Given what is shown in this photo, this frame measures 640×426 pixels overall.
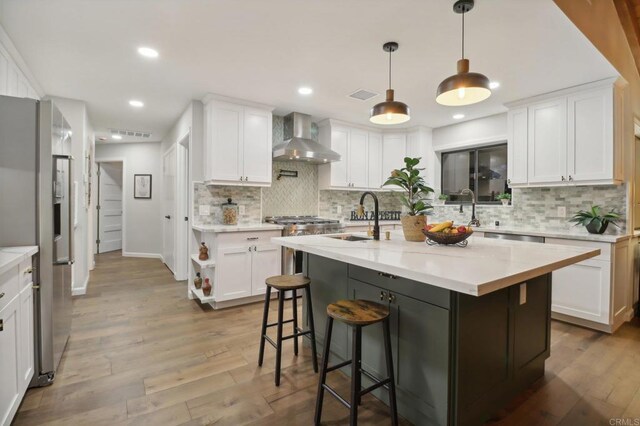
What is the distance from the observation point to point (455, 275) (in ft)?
4.35

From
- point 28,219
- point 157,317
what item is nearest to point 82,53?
point 28,219

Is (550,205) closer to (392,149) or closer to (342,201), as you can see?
(392,149)

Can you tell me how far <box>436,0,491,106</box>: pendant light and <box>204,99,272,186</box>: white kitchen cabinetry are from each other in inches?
102

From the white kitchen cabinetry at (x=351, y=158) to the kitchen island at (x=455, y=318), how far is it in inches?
110

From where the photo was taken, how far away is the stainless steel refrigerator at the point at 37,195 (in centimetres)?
198

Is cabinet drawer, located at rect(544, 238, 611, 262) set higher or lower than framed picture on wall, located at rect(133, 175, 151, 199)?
lower

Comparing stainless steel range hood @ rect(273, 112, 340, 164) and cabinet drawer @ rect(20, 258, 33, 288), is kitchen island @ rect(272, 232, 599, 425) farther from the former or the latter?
stainless steel range hood @ rect(273, 112, 340, 164)

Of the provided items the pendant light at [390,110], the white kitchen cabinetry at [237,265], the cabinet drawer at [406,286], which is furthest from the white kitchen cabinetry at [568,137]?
the white kitchen cabinetry at [237,265]

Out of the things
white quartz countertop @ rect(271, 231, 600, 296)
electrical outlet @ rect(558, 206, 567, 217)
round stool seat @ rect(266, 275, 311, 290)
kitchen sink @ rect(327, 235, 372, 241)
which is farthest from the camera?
electrical outlet @ rect(558, 206, 567, 217)

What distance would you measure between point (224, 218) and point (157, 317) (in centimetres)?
137

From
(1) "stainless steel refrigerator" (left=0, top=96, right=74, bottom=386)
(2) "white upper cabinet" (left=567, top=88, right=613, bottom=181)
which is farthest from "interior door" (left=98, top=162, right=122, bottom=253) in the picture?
(2) "white upper cabinet" (left=567, top=88, right=613, bottom=181)

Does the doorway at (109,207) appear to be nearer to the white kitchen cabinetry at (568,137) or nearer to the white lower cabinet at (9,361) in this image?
the white lower cabinet at (9,361)

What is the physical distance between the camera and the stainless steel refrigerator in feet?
6.48

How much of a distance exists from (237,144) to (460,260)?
3.12m
